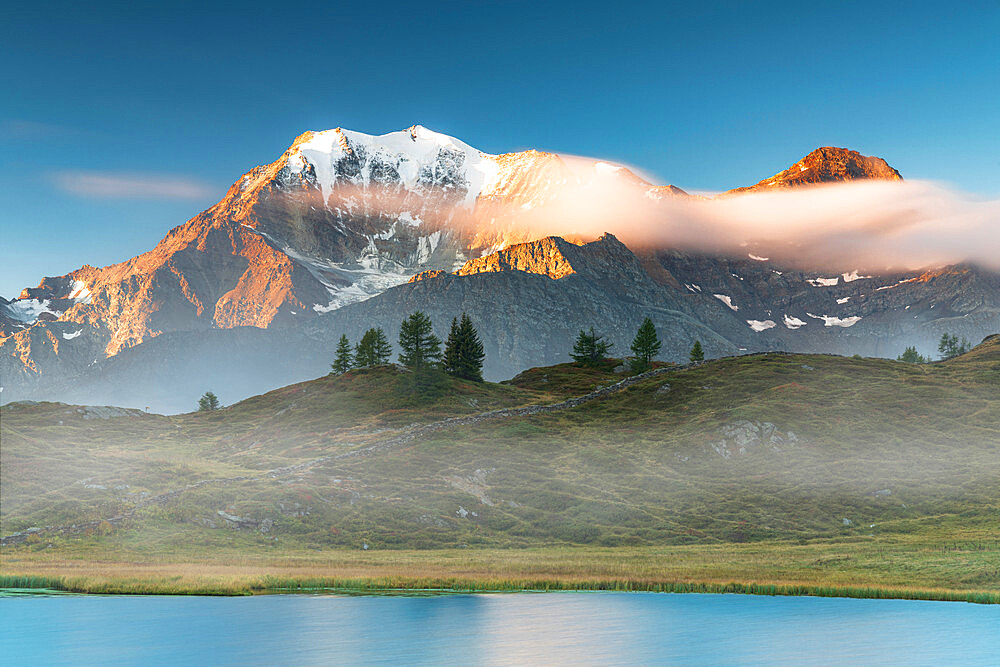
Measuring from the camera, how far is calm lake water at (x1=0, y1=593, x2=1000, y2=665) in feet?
100

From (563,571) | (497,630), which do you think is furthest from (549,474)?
(497,630)

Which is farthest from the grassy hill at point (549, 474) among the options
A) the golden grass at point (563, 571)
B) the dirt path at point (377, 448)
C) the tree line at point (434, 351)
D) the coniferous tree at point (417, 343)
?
the tree line at point (434, 351)

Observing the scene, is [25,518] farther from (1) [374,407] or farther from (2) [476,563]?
(1) [374,407]

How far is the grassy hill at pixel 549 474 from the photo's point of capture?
72375 mm

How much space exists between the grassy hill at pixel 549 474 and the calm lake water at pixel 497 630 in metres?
13.0

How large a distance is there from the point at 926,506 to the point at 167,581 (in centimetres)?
7969

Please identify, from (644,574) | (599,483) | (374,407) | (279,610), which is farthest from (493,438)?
(279,610)

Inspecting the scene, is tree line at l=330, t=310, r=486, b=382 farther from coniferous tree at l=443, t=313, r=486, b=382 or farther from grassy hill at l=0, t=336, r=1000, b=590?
grassy hill at l=0, t=336, r=1000, b=590

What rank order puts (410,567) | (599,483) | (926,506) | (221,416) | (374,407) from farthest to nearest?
(221,416) → (374,407) → (599,483) → (926,506) → (410,567)

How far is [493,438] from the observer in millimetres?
123125

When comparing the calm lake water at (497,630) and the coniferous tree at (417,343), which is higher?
the coniferous tree at (417,343)

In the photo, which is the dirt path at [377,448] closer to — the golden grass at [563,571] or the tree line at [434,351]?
the golden grass at [563,571]

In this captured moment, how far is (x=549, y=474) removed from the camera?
105188 millimetres

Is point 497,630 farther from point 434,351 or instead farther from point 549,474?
point 434,351
